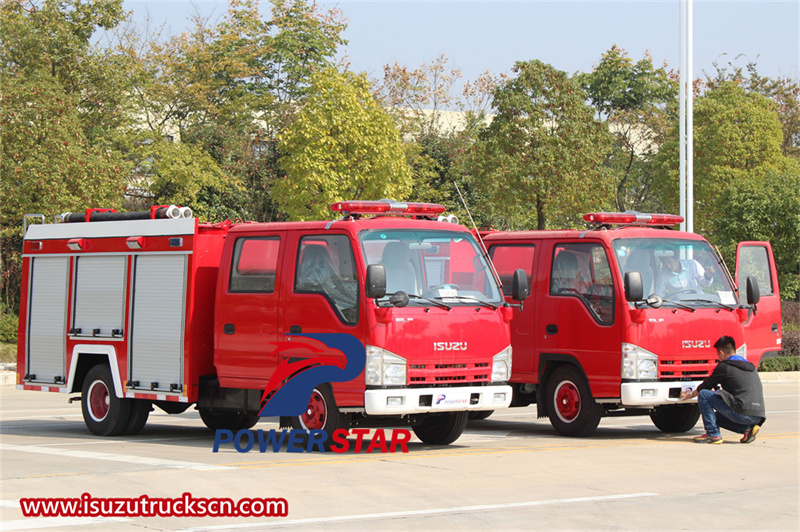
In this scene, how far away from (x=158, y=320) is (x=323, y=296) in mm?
2636

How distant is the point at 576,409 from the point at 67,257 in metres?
7.18

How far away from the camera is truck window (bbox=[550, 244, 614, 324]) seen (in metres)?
13.5

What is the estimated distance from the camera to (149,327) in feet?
44.1

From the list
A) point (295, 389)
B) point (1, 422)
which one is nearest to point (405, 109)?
point (1, 422)

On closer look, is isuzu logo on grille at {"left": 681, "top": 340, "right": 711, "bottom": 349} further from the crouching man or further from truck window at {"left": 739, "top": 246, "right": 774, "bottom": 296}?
truck window at {"left": 739, "top": 246, "right": 774, "bottom": 296}

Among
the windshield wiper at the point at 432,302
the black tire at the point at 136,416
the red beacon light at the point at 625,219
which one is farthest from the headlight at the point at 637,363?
the black tire at the point at 136,416

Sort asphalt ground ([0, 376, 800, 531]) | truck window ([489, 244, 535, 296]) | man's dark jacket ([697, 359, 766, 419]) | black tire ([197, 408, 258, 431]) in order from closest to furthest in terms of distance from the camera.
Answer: asphalt ground ([0, 376, 800, 531]), man's dark jacket ([697, 359, 766, 419]), truck window ([489, 244, 535, 296]), black tire ([197, 408, 258, 431])

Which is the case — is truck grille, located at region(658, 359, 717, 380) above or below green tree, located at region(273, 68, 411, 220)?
below

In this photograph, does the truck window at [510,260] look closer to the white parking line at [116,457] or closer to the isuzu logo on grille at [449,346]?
the isuzu logo on grille at [449,346]

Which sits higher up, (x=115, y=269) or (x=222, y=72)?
(x=222, y=72)

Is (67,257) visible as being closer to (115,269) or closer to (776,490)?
(115,269)

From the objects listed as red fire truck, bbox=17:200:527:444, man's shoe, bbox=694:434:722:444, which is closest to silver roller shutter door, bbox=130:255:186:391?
red fire truck, bbox=17:200:527:444

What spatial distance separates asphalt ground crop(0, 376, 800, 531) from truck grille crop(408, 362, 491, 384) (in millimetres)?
835

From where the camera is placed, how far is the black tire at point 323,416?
38.7 ft
